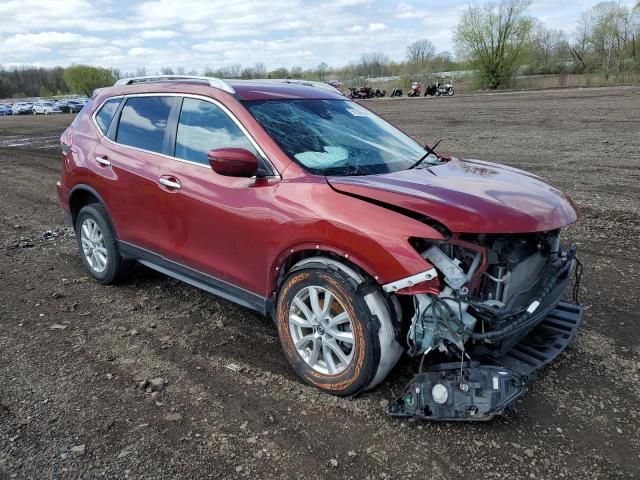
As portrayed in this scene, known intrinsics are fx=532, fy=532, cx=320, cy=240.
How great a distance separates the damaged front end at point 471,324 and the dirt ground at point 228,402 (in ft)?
0.78

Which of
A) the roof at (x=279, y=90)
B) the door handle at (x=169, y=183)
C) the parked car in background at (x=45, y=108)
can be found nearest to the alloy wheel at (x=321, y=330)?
the door handle at (x=169, y=183)

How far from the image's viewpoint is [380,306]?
118 inches

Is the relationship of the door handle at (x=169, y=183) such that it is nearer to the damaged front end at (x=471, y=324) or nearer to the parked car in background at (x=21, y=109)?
the damaged front end at (x=471, y=324)

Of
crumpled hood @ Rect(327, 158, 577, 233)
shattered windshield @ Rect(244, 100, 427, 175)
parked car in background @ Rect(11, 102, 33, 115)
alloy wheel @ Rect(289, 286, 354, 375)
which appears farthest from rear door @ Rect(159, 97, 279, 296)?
parked car in background @ Rect(11, 102, 33, 115)

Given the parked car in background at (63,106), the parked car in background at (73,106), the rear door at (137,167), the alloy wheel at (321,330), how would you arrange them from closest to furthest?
the alloy wheel at (321,330) < the rear door at (137,167) < the parked car in background at (63,106) < the parked car in background at (73,106)

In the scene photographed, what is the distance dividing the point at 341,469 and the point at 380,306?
878 millimetres

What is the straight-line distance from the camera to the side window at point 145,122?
4.30 meters

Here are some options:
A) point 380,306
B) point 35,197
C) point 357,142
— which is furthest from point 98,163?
point 35,197

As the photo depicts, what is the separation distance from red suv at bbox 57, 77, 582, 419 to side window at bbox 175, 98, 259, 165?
15mm

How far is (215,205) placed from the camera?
12.2ft

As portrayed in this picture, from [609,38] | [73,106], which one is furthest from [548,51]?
[73,106]

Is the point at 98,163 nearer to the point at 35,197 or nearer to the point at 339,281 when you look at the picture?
the point at 339,281

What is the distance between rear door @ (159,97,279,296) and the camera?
11.5 feet

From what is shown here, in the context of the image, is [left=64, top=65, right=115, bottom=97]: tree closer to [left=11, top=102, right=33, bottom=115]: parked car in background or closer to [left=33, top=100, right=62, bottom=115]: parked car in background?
[left=11, top=102, right=33, bottom=115]: parked car in background
